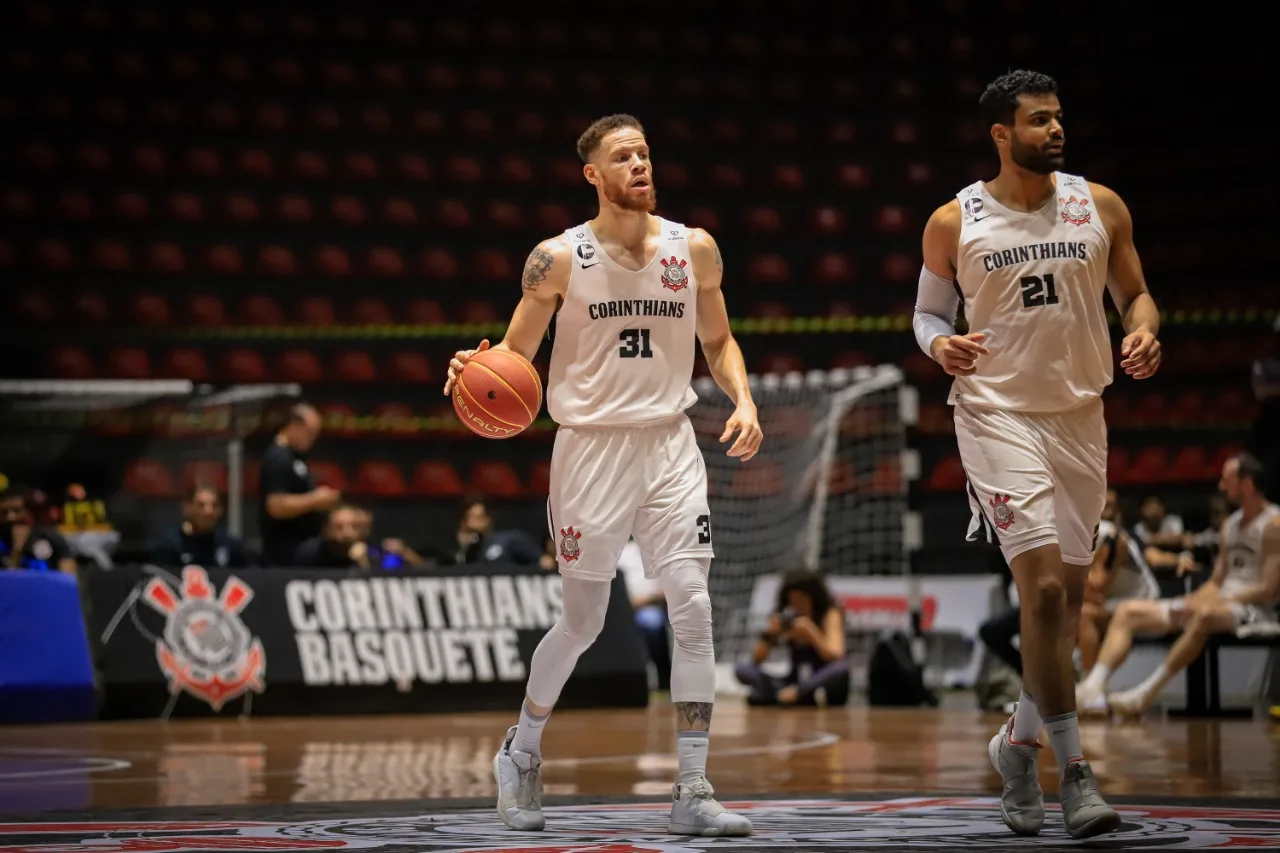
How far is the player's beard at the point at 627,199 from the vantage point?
561 cm

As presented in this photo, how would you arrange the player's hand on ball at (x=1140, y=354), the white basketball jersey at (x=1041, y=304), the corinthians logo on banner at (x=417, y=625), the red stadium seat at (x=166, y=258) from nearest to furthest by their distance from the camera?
the player's hand on ball at (x=1140, y=354), the white basketball jersey at (x=1041, y=304), the corinthians logo on banner at (x=417, y=625), the red stadium seat at (x=166, y=258)

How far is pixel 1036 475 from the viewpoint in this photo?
205 inches

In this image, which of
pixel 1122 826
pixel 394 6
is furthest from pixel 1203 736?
pixel 394 6

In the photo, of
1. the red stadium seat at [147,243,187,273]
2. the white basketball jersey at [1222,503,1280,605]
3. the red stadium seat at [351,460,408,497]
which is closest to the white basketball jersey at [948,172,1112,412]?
the white basketball jersey at [1222,503,1280,605]

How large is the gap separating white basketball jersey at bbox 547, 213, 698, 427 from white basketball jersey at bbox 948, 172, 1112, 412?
97cm

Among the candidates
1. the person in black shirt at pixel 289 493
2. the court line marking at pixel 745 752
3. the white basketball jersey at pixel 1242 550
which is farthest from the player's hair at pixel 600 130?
the person in black shirt at pixel 289 493

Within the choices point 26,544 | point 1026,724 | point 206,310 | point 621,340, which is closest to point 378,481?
point 206,310

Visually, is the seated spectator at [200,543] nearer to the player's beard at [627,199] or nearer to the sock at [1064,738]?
the player's beard at [627,199]

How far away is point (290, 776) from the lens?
7355 millimetres

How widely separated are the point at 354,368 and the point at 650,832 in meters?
15.2

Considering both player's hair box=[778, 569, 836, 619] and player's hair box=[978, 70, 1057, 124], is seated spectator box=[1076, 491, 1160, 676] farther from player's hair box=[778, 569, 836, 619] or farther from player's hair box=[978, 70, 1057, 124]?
player's hair box=[978, 70, 1057, 124]

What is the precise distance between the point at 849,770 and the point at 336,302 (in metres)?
13.9

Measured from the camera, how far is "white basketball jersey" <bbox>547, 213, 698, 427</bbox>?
5566 mm

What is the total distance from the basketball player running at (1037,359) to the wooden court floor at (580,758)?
148 centimetres
